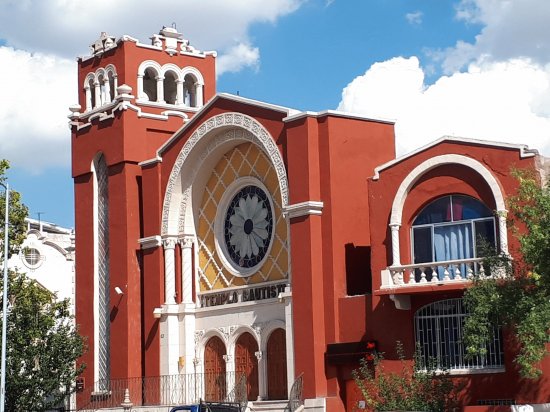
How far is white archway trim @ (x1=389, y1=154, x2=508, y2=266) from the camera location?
30.9 meters

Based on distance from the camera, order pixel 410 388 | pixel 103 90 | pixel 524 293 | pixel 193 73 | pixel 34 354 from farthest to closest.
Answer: pixel 193 73 < pixel 103 90 < pixel 34 354 < pixel 410 388 < pixel 524 293

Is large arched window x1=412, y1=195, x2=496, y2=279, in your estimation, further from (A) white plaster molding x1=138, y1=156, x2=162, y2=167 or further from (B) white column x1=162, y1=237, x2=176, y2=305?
(A) white plaster molding x1=138, y1=156, x2=162, y2=167

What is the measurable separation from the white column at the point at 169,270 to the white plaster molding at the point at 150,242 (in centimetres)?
26

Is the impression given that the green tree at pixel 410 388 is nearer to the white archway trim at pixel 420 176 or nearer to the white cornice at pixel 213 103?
the white archway trim at pixel 420 176

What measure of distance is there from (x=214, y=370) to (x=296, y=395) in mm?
6044

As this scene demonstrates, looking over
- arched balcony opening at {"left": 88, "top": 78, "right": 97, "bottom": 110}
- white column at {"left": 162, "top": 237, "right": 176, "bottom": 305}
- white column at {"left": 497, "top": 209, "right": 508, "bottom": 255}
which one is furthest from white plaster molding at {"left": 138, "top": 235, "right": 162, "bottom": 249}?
white column at {"left": 497, "top": 209, "right": 508, "bottom": 255}

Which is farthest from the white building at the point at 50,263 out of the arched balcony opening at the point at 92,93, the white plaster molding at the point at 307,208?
the white plaster molding at the point at 307,208

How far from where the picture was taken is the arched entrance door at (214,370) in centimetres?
3941

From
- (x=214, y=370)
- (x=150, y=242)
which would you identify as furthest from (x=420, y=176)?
(x=150, y=242)

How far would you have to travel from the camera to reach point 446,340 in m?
32.2

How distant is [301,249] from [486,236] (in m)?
6.44

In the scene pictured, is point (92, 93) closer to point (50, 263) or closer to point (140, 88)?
point (140, 88)

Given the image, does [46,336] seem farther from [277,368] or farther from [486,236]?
[486,236]

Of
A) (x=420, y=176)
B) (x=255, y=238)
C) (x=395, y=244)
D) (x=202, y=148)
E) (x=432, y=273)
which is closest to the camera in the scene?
(x=432, y=273)
